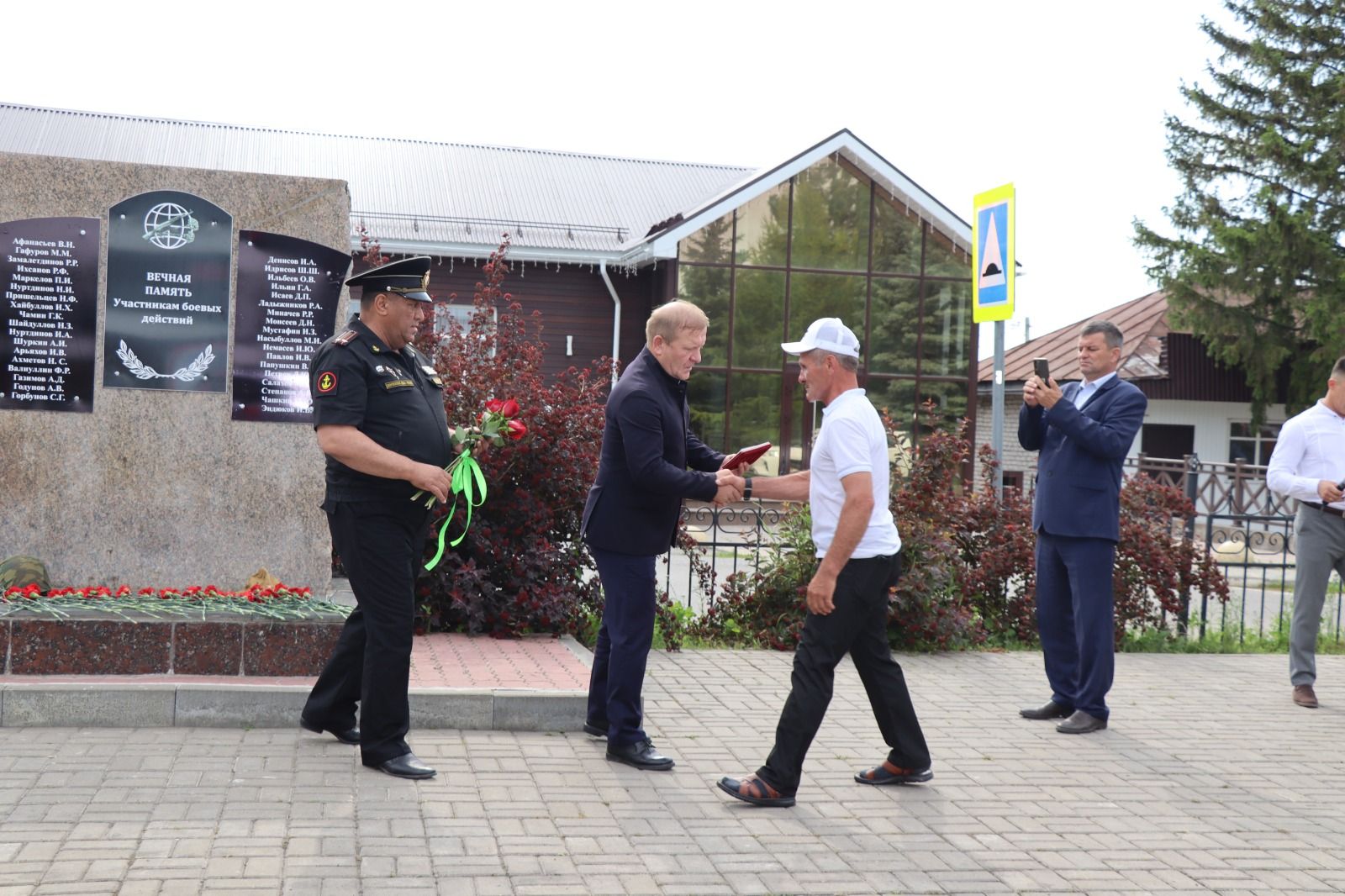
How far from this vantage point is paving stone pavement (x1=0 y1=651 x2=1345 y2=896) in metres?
4.26

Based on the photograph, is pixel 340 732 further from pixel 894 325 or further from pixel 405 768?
pixel 894 325

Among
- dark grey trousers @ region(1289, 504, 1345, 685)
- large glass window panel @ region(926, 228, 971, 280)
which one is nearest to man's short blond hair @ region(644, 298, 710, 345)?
dark grey trousers @ region(1289, 504, 1345, 685)

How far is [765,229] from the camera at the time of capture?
24688mm

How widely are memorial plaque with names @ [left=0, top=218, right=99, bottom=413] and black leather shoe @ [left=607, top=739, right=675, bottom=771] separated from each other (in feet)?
13.9

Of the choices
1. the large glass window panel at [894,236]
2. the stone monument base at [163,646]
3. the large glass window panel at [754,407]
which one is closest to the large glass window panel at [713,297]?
the large glass window panel at [754,407]

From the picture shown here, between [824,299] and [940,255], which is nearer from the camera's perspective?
[824,299]

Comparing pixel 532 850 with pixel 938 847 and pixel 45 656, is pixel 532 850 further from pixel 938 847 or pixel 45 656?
pixel 45 656

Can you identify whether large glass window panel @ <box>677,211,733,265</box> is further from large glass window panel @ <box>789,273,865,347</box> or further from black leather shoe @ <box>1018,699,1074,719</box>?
black leather shoe @ <box>1018,699,1074,719</box>

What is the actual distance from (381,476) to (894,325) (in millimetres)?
21321

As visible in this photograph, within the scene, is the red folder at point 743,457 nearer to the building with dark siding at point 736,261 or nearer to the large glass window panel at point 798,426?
the building with dark siding at point 736,261

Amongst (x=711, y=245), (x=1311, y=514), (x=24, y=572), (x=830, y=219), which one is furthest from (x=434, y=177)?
(x=1311, y=514)

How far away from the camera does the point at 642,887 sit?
13.8 feet

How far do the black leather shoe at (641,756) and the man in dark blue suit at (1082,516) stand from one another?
7.63 ft

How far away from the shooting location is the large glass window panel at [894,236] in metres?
25.3
